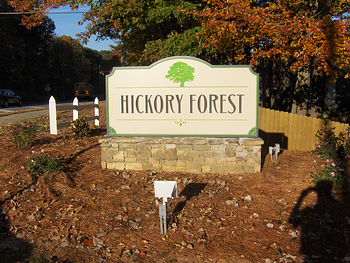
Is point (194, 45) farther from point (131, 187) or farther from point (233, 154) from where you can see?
point (131, 187)

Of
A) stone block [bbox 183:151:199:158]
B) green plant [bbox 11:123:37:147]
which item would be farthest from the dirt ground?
green plant [bbox 11:123:37:147]

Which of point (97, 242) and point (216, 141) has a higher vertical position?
point (216, 141)

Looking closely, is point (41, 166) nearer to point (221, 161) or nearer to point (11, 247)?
point (11, 247)

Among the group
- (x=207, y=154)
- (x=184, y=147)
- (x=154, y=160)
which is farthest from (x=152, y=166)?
(x=207, y=154)

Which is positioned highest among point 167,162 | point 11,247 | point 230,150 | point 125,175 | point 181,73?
point 181,73

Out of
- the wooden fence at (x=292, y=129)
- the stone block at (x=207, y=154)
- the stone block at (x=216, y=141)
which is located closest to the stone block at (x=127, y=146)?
the stone block at (x=207, y=154)

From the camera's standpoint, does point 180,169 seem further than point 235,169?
Yes

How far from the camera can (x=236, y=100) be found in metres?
6.36

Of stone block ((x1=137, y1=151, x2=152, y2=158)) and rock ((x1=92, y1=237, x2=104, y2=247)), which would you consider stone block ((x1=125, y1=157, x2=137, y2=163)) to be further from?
rock ((x1=92, y1=237, x2=104, y2=247))

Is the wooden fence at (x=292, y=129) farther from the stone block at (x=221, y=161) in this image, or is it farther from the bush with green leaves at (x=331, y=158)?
the stone block at (x=221, y=161)

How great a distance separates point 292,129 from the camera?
30.0ft

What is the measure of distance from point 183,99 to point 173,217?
2730mm

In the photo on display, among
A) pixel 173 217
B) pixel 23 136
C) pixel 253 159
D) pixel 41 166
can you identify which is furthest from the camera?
pixel 23 136

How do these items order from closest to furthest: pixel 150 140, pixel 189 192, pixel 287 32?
pixel 189 192 < pixel 150 140 < pixel 287 32
